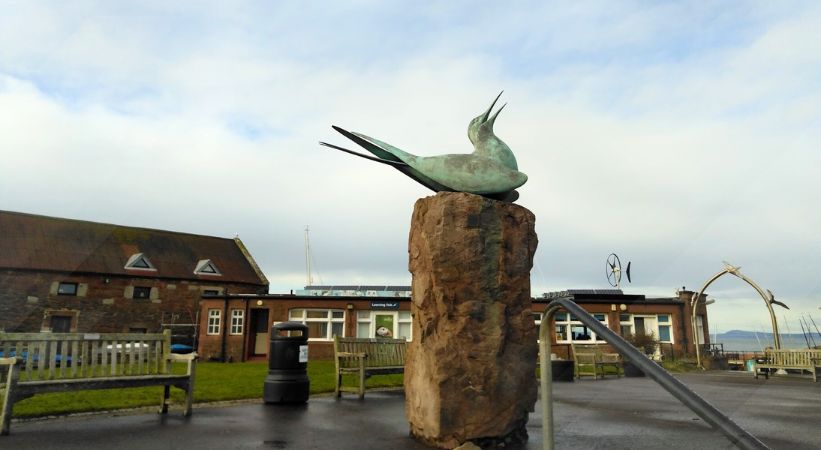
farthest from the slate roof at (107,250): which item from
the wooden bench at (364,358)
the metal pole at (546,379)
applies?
the metal pole at (546,379)

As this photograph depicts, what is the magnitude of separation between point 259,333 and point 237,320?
158 cm

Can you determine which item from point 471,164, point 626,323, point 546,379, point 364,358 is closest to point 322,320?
point 626,323

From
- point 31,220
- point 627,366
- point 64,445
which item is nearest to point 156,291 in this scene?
point 31,220

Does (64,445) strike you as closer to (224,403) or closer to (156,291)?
(224,403)

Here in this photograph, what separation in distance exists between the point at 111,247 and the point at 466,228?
3776 centimetres

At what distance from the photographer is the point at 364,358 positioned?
353 inches

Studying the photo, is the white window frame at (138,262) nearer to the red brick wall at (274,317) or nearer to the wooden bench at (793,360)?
the red brick wall at (274,317)

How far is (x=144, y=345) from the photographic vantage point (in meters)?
6.75

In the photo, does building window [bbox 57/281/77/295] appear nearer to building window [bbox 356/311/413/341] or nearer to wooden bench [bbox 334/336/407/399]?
building window [bbox 356/311/413/341]

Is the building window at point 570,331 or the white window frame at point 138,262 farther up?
the white window frame at point 138,262

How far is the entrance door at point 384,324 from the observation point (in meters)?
27.0

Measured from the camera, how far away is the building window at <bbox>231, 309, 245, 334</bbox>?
28266 mm

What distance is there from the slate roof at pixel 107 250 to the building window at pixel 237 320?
34.0 feet

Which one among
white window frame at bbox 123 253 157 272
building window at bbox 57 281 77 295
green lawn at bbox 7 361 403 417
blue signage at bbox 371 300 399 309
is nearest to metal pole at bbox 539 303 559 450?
green lawn at bbox 7 361 403 417
